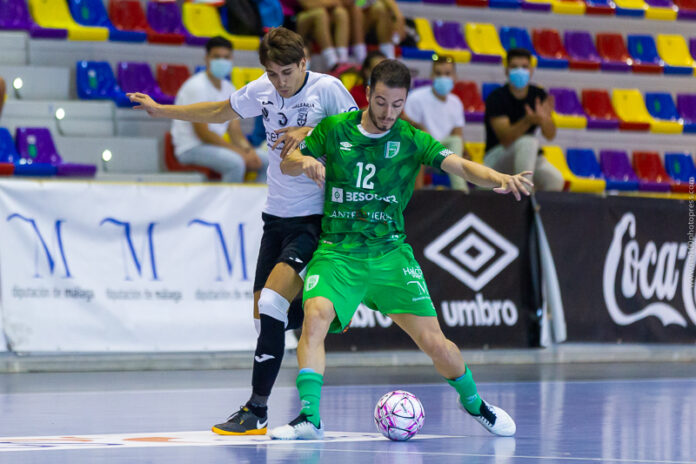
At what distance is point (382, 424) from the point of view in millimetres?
5988

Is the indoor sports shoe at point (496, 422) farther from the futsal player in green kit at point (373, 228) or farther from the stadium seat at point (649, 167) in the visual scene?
the stadium seat at point (649, 167)

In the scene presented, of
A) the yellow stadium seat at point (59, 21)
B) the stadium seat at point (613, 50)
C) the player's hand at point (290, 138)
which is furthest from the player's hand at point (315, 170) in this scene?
the stadium seat at point (613, 50)

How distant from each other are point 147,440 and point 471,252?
5.76m

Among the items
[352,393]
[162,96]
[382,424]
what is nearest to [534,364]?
[352,393]

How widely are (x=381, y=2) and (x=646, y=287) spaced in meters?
4.77

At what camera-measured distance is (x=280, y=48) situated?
605cm

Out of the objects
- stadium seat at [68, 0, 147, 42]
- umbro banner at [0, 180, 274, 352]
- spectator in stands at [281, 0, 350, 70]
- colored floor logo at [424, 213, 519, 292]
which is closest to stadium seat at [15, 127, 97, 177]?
umbro banner at [0, 180, 274, 352]

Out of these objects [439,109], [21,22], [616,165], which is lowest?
[616,165]

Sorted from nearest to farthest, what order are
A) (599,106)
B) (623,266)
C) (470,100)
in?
(623,266) → (470,100) → (599,106)

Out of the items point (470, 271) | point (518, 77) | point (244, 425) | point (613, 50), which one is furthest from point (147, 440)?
point (613, 50)

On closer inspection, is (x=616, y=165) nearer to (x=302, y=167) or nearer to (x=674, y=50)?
(x=674, y=50)

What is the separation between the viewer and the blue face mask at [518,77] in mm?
12834

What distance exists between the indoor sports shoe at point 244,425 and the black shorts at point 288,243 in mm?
732

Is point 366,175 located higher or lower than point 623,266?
higher
